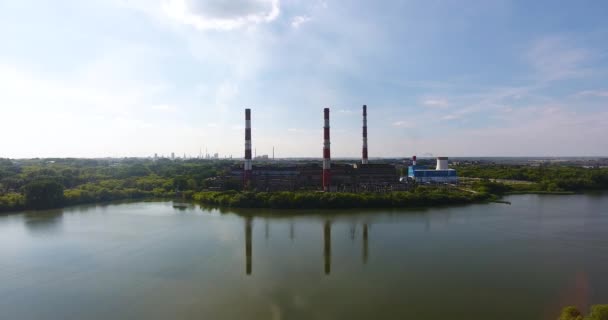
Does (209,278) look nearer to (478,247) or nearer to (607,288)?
(478,247)

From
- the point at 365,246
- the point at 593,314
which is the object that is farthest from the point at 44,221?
the point at 593,314

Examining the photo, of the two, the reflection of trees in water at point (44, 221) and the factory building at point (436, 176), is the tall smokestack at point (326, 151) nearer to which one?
the factory building at point (436, 176)

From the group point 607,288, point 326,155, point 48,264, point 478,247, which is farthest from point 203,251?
point 326,155

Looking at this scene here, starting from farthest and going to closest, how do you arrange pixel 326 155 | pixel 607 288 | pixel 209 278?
1. pixel 326 155
2. pixel 209 278
3. pixel 607 288

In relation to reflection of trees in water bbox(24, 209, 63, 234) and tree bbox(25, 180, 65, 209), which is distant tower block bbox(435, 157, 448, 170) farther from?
tree bbox(25, 180, 65, 209)

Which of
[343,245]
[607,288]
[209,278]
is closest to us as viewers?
[607,288]

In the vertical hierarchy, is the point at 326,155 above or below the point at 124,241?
above

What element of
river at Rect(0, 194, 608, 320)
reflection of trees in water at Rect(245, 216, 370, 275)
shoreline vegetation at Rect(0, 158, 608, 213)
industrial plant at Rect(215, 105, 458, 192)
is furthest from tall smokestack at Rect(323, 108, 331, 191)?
reflection of trees in water at Rect(245, 216, 370, 275)

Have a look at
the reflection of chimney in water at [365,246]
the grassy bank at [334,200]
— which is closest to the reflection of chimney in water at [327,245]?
the reflection of chimney in water at [365,246]

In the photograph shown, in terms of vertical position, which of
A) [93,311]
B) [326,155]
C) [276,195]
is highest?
[326,155]
